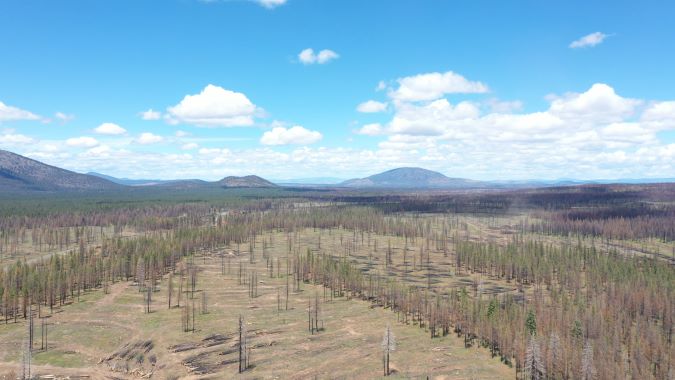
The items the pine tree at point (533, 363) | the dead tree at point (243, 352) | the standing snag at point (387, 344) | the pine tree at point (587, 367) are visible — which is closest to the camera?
the pine tree at point (587, 367)

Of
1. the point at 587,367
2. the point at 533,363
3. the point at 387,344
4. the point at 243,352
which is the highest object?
the point at 387,344

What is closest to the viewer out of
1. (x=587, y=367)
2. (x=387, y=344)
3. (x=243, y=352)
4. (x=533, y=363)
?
(x=587, y=367)

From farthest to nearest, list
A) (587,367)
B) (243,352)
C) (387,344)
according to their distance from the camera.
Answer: (243,352)
(387,344)
(587,367)

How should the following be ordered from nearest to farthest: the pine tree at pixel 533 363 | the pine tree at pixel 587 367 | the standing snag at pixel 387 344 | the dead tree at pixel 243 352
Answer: the pine tree at pixel 587 367, the pine tree at pixel 533 363, the standing snag at pixel 387 344, the dead tree at pixel 243 352

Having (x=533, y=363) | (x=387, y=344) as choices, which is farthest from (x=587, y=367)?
(x=387, y=344)

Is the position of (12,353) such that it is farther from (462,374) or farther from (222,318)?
(462,374)

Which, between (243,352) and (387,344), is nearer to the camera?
(387,344)

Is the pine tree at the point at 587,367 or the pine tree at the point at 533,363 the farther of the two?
the pine tree at the point at 533,363

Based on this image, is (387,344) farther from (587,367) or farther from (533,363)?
(587,367)

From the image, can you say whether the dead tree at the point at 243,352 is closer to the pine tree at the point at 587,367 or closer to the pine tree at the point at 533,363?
the pine tree at the point at 533,363

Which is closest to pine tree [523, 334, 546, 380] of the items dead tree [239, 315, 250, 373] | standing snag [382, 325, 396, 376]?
standing snag [382, 325, 396, 376]

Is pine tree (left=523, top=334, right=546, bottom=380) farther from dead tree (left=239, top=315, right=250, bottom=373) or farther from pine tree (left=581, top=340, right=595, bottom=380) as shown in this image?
dead tree (left=239, top=315, right=250, bottom=373)

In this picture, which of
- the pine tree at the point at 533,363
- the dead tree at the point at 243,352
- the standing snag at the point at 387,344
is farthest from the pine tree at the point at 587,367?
the dead tree at the point at 243,352
